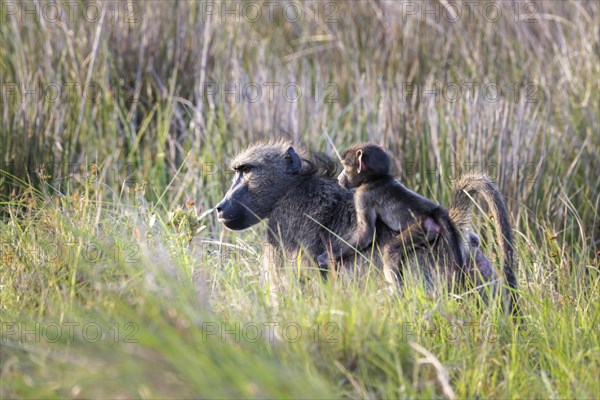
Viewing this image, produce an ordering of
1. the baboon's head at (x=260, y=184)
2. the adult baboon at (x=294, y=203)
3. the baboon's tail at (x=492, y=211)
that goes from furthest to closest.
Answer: the baboon's head at (x=260, y=184) → the adult baboon at (x=294, y=203) → the baboon's tail at (x=492, y=211)

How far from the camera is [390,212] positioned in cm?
343

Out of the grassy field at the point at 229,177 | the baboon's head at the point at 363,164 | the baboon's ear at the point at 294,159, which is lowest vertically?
the grassy field at the point at 229,177

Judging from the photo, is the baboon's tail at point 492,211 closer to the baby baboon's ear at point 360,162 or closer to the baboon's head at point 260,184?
the baby baboon's ear at point 360,162

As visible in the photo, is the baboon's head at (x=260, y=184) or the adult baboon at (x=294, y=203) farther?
the baboon's head at (x=260, y=184)

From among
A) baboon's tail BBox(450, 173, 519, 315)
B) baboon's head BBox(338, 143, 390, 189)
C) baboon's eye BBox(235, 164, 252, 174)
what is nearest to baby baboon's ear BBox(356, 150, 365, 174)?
baboon's head BBox(338, 143, 390, 189)

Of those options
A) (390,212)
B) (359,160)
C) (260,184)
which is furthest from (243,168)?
(390,212)

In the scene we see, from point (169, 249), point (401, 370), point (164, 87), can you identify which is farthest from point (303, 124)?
point (401, 370)

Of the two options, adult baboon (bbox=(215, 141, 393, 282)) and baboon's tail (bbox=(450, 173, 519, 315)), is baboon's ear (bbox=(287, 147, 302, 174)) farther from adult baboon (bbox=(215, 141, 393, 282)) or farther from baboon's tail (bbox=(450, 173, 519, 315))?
baboon's tail (bbox=(450, 173, 519, 315))

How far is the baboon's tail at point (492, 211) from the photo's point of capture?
327cm

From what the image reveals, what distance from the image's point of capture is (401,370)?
2652 mm

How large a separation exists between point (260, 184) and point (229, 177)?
1.79 meters

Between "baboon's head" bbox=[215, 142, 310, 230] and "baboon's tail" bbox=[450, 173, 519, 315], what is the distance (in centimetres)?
66

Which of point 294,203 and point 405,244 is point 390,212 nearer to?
point 405,244

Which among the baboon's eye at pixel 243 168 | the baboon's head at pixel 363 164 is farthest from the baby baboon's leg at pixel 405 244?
the baboon's eye at pixel 243 168
